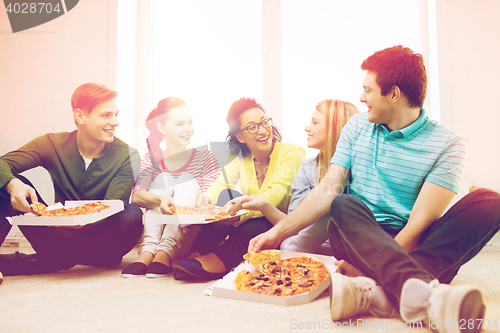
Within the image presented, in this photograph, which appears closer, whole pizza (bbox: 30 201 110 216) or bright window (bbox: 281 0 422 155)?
whole pizza (bbox: 30 201 110 216)

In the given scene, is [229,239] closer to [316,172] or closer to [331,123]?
[316,172]

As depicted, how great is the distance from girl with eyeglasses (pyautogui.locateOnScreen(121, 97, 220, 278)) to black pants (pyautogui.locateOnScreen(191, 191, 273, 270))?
2.9 inches

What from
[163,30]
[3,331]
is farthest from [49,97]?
[3,331]

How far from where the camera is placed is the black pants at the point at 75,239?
132 centimetres

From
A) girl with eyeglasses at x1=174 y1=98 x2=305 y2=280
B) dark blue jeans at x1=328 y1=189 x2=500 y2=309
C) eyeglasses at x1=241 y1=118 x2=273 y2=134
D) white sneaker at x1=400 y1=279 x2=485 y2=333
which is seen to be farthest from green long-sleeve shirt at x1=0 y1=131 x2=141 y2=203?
white sneaker at x1=400 y1=279 x2=485 y2=333

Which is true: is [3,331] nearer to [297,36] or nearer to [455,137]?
[455,137]

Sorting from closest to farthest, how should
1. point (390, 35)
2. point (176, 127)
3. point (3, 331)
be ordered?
point (3, 331) < point (176, 127) < point (390, 35)

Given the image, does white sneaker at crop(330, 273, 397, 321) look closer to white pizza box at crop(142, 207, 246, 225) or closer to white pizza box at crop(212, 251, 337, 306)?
white pizza box at crop(212, 251, 337, 306)

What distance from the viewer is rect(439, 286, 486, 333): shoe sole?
1.99ft

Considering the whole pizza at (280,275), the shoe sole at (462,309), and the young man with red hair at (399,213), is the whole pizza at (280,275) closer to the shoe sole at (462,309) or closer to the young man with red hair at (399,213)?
the young man with red hair at (399,213)

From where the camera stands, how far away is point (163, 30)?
2.47 metres

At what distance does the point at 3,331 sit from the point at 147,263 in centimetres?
62

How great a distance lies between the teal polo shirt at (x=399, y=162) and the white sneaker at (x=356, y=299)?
0.36m

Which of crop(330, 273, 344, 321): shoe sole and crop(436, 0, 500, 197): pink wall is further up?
crop(436, 0, 500, 197): pink wall
